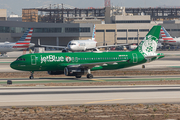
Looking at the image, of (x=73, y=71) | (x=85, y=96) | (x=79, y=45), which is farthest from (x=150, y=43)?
(x=79, y=45)

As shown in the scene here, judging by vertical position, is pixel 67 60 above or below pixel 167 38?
below

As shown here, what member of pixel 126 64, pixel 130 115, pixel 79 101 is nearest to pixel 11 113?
pixel 79 101

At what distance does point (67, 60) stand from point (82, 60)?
2.57m

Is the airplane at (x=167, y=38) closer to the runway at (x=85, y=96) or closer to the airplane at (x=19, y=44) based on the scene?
the airplane at (x=19, y=44)

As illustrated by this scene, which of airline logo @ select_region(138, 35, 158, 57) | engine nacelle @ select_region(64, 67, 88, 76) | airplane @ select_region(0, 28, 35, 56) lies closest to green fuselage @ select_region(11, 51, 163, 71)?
airline logo @ select_region(138, 35, 158, 57)

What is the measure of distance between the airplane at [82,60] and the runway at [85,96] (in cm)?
1007

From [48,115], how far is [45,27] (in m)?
135

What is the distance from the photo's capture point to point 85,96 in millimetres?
28188

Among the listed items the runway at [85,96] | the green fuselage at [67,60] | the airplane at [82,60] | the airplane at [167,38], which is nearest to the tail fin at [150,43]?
the airplane at [82,60]

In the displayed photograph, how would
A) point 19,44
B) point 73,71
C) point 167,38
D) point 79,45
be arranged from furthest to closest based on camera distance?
point 167,38, point 79,45, point 19,44, point 73,71

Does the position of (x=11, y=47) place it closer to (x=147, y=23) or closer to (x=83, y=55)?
(x=83, y=55)

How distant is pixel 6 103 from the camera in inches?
982

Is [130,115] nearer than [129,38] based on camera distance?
Yes

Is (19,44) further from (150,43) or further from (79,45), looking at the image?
(150,43)
